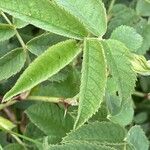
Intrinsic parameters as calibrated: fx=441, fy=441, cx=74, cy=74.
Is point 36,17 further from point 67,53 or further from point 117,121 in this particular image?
point 117,121

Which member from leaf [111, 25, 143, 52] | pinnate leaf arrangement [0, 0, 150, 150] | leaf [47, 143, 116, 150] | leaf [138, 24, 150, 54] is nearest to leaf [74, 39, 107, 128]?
pinnate leaf arrangement [0, 0, 150, 150]

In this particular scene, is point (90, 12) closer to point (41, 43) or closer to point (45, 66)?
point (45, 66)

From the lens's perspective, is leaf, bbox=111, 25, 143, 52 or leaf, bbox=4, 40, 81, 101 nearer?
leaf, bbox=4, 40, 81, 101

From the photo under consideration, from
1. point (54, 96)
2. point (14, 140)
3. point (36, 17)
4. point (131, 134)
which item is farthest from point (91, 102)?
point (14, 140)

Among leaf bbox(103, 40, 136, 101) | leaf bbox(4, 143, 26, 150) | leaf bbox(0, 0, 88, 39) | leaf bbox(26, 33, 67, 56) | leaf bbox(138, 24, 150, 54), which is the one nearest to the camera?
leaf bbox(0, 0, 88, 39)

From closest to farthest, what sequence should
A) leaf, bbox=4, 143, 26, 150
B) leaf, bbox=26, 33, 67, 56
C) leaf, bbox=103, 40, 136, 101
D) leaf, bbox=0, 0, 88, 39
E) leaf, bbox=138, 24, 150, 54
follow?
leaf, bbox=0, 0, 88, 39 → leaf, bbox=103, 40, 136, 101 → leaf, bbox=26, 33, 67, 56 → leaf, bbox=4, 143, 26, 150 → leaf, bbox=138, 24, 150, 54

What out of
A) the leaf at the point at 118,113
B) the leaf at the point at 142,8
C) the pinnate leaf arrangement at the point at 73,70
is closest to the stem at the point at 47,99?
the pinnate leaf arrangement at the point at 73,70

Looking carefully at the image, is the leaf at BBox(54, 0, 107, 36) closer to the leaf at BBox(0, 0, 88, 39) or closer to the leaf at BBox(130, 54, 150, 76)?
the leaf at BBox(0, 0, 88, 39)

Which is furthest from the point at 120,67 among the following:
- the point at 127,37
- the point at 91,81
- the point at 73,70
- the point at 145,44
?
the point at 145,44
